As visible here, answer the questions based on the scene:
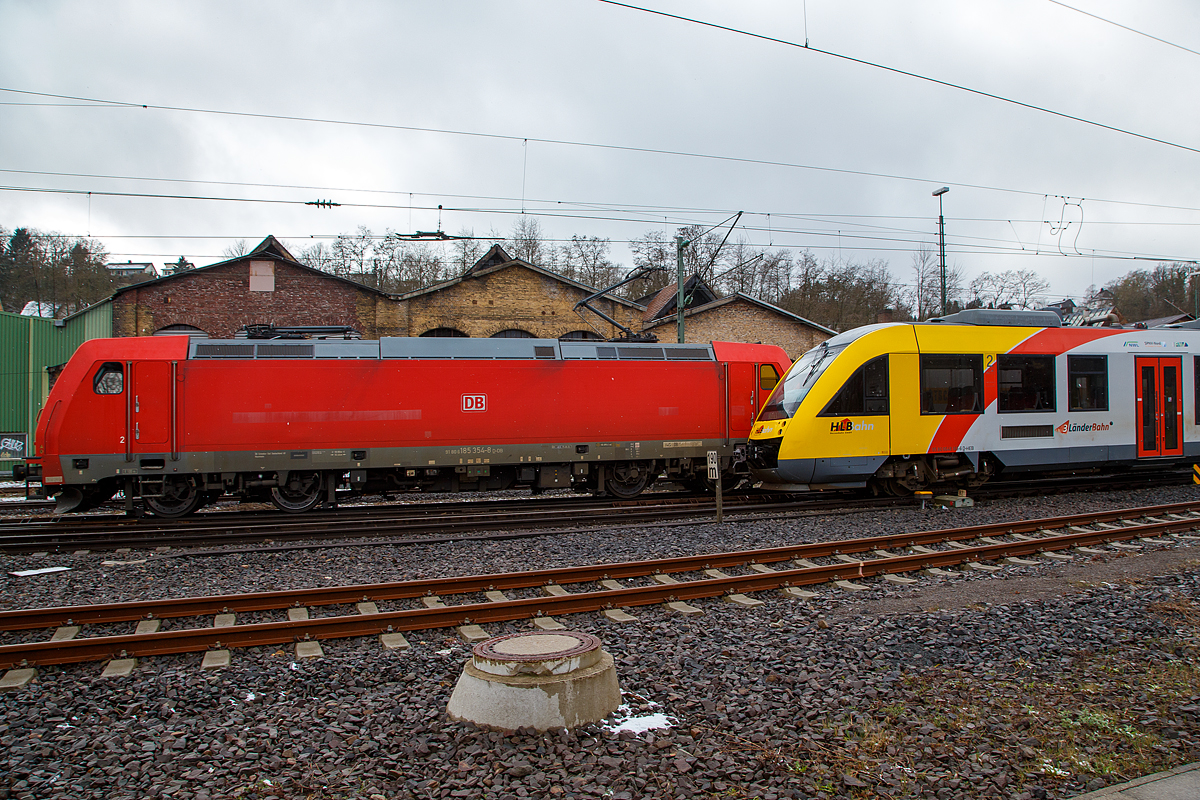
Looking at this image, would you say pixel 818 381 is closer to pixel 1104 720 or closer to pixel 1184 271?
pixel 1104 720

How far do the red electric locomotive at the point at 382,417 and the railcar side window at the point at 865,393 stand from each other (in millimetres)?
3239

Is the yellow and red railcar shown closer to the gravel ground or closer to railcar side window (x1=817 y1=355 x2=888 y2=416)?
railcar side window (x1=817 y1=355 x2=888 y2=416)

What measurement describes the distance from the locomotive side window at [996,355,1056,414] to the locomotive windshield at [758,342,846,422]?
125 inches

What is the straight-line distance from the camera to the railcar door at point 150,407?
11797 mm

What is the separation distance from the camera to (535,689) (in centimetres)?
→ 394

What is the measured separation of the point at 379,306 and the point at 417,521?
609 inches

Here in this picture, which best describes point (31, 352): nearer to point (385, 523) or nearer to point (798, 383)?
point (385, 523)

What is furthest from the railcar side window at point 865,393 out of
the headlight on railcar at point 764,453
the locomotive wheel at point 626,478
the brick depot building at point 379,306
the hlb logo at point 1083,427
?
the brick depot building at point 379,306

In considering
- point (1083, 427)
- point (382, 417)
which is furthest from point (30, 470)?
point (1083, 427)

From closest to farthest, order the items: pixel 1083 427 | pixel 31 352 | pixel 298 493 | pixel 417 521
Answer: pixel 417 521
pixel 298 493
pixel 1083 427
pixel 31 352

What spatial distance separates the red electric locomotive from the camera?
1179 centimetres

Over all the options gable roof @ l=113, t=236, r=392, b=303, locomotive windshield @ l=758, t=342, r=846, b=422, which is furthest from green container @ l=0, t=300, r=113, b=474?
locomotive windshield @ l=758, t=342, r=846, b=422

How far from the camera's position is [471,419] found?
13.2 metres

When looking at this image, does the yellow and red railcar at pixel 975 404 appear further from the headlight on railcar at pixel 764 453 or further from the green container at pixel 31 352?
the green container at pixel 31 352
